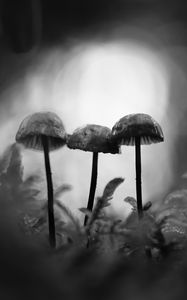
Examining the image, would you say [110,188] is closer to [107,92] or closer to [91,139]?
[91,139]

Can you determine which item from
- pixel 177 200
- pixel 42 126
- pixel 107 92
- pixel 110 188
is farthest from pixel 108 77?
pixel 110 188

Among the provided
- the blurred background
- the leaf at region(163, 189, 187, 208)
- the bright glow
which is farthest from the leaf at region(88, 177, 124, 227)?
the bright glow

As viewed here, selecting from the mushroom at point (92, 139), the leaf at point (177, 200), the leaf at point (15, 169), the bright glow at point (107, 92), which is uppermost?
the bright glow at point (107, 92)

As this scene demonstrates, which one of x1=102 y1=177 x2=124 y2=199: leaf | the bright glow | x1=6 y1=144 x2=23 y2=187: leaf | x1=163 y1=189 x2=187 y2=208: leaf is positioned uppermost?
Result: the bright glow

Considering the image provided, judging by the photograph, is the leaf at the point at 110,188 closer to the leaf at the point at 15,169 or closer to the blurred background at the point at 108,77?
the leaf at the point at 15,169

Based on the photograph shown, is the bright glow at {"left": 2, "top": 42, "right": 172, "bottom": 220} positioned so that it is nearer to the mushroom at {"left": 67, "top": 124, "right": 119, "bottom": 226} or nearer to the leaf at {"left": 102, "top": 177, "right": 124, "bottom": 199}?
the mushroom at {"left": 67, "top": 124, "right": 119, "bottom": 226}

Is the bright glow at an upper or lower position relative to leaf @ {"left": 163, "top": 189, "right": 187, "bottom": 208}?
upper

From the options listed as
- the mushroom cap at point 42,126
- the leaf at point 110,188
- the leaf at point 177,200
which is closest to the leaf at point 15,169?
the mushroom cap at point 42,126

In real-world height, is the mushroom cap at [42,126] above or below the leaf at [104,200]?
above
